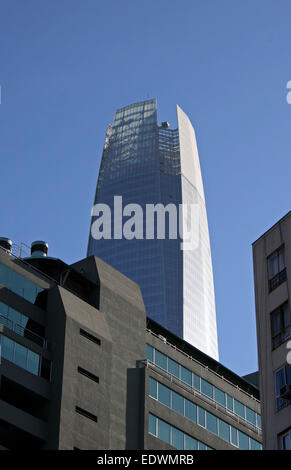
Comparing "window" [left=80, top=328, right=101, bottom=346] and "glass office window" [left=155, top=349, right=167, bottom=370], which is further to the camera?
"glass office window" [left=155, top=349, right=167, bottom=370]

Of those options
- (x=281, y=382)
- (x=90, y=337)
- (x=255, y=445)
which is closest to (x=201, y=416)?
(x=255, y=445)

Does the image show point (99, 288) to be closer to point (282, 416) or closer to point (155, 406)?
point (155, 406)

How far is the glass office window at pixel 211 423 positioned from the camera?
3206 inches

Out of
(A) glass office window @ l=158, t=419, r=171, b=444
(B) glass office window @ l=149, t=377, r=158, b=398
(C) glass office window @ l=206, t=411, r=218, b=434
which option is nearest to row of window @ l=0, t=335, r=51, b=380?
(B) glass office window @ l=149, t=377, r=158, b=398

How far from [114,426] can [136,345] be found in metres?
9.39

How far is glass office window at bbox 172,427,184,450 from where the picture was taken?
76.1 meters

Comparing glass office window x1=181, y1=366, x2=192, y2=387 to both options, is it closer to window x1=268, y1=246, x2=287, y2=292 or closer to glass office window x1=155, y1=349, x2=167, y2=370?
glass office window x1=155, y1=349, x2=167, y2=370

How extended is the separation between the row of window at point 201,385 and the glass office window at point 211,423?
275cm

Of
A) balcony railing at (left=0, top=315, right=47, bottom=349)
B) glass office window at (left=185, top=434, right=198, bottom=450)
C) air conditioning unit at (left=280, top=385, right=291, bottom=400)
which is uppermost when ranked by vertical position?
balcony railing at (left=0, top=315, right=47, bottom=349)

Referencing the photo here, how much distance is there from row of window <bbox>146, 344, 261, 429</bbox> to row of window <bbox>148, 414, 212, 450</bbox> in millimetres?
6443

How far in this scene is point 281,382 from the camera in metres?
45.8

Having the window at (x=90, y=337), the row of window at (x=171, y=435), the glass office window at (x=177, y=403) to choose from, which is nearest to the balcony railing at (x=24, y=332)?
the window at (x=90, y=337)
